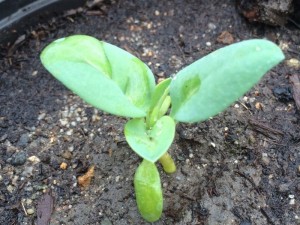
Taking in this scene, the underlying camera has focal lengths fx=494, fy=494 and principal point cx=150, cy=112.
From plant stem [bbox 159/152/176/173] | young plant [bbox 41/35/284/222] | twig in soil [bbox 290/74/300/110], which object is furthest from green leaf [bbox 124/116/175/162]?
twig in soil [bbox 290/74/300/110]

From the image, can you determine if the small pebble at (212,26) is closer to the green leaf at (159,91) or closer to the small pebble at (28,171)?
the green leaf at (159,91)

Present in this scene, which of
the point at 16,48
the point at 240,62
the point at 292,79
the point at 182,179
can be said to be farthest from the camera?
the point at 16,48

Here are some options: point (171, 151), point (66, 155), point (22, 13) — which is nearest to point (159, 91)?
point (171, 151)

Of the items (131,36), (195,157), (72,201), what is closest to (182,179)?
(195,157)

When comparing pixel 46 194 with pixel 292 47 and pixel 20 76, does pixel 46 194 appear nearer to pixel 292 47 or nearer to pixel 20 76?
pixel 20 76

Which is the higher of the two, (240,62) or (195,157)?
(240,62)

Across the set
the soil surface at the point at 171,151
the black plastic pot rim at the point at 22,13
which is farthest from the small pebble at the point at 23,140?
the black plastic pot rim at the point at 22,13
